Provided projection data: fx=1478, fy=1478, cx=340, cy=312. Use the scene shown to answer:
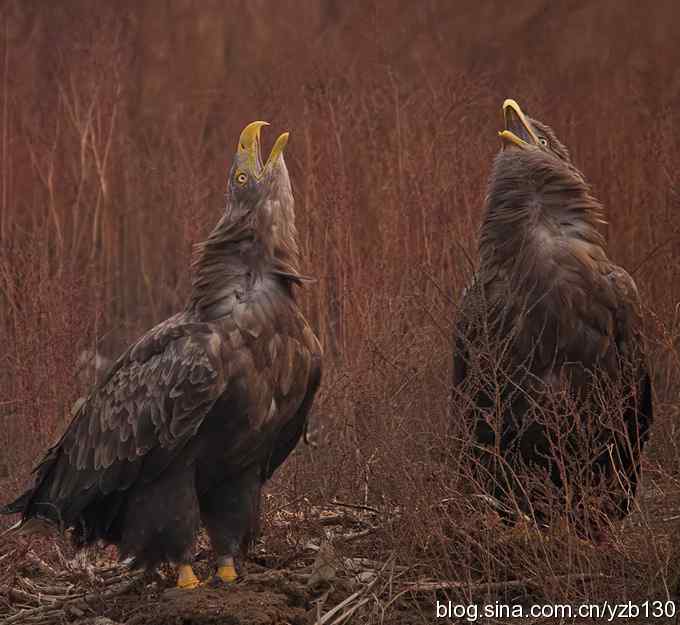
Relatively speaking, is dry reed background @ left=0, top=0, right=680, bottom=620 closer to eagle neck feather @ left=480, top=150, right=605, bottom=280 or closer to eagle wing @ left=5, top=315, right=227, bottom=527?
eagle neck feather @ left=480, top=150, right=605, bottom=280

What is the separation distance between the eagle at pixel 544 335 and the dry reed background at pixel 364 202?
211 mm

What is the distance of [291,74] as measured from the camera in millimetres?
10820

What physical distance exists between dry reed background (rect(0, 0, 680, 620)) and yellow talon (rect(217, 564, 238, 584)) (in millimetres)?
378

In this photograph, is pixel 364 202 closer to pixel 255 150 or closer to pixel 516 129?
pixel 516 129

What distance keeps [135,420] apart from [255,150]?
1156 millimetres

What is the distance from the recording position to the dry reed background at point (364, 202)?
5707 millimetres

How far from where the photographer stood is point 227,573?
5629 mm

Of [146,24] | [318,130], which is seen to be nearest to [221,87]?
[146,24]

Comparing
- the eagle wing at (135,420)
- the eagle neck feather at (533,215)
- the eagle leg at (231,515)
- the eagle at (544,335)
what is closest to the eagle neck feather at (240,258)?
the eagle wing at (135,420)

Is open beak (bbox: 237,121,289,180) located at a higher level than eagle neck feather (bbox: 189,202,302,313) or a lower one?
higher

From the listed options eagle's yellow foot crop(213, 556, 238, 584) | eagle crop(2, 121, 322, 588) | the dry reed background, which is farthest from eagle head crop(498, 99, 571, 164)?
eagle's yellow foot crop(213, 556, 238, 584)

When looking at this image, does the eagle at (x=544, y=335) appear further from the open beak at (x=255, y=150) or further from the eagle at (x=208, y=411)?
the open beak at (x=255, y=150)

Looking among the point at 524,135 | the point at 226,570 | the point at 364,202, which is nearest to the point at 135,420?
the point at 226,570

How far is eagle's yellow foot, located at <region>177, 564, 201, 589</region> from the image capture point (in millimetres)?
5555
